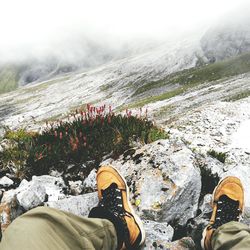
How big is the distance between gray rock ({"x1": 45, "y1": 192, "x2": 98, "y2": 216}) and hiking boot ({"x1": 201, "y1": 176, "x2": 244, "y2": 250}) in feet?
6.68

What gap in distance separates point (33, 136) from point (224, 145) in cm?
868

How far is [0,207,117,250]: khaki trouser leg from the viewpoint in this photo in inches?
137

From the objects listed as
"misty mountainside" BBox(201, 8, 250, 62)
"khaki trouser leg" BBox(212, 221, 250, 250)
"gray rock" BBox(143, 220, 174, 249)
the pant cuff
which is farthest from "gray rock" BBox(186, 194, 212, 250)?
"misty mountainside" BBox(201, 8, 250, 62)

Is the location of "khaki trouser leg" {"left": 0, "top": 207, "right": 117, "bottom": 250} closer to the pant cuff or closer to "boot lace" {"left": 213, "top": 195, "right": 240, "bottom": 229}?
the pant cuff

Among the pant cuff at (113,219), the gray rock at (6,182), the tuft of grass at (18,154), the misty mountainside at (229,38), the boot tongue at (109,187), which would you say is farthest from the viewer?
the misty mountainside at (229,38)

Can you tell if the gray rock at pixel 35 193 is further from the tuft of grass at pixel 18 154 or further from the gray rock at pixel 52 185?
the tuft of grass at pixel 18 154

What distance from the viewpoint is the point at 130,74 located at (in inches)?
5669

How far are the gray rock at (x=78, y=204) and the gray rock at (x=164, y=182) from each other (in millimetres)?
740

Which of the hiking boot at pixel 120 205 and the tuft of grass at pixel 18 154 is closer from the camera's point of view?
the hiking boot at pixel 120 205

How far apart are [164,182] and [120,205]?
1.24 m

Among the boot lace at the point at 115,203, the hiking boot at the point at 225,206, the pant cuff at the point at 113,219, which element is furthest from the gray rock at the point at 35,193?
the hiking boot at the point at 225,206

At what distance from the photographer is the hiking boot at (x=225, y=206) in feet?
17.8

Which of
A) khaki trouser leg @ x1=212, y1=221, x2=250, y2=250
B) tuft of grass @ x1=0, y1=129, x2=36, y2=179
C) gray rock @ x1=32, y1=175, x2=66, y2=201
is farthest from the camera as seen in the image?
tuft of grass @ x1=0, y1=129, x2=36, y2=179

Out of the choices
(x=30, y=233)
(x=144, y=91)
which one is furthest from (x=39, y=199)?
(x=144, y=91)
